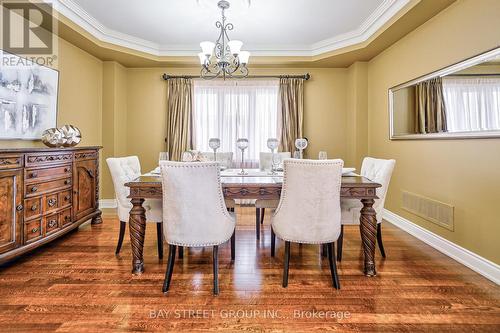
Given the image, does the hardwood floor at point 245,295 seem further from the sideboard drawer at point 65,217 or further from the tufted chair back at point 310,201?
the tufted chair back at point 310,201

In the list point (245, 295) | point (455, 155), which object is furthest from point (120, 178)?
point (455, 155)

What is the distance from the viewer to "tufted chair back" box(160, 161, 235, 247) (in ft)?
6.27

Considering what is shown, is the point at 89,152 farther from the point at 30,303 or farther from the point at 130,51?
the point at 30,303

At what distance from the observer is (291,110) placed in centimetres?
493

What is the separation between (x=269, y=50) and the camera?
15.0 feet

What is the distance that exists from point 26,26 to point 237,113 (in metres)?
3.04

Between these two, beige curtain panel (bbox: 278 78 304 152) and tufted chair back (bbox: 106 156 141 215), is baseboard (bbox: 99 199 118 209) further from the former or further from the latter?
beige curtain panel (bbox: 278 78 304 152)

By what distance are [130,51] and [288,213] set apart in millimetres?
3729

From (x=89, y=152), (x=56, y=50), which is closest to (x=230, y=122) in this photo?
(x=89, y=152)

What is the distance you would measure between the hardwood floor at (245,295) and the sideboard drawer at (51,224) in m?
0.22

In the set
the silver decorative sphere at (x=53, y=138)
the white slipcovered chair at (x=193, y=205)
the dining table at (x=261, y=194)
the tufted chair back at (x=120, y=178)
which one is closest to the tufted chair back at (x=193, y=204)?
the white slipcovered chair at (x=193, y=205)

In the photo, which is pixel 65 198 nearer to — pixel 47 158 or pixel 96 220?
pixel 47 158

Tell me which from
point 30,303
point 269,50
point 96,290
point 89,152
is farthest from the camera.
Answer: point 269,50

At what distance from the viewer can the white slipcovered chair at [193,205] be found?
75.3 inches
